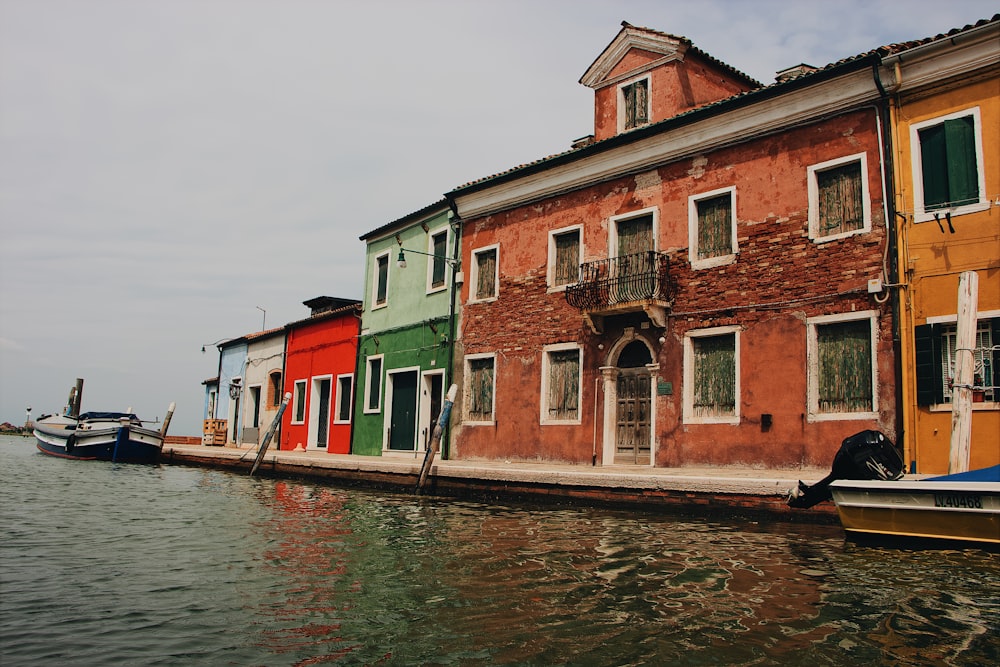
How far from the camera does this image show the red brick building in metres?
11.8

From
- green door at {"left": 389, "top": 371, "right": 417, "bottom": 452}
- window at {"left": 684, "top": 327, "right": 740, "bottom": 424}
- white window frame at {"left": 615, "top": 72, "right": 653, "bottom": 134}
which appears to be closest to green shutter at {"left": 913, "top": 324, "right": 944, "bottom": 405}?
window at {"left": 684, "top": 327, "right": 740, "bottom": 424}

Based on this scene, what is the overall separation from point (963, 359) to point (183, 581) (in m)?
8.34

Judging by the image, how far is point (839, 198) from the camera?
40.0ft

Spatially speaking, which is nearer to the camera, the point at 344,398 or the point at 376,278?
the point at 376,278

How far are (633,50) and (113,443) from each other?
21.2m

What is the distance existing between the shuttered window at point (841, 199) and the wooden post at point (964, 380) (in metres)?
3.15

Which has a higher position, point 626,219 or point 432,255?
point 432,255

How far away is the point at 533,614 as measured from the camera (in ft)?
17.2

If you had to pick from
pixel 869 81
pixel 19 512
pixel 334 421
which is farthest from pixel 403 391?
pixel 869 81

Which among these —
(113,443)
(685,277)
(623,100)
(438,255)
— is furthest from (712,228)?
(113,443)

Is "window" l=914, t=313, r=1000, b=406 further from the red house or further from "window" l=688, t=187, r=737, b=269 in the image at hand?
the red house

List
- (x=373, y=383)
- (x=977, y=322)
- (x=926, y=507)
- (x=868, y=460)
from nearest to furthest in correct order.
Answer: (x=926, y=507) < (x=868, y=460) < (x=977, y=322) < (x=373, y=383)

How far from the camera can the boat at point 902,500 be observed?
7156mm

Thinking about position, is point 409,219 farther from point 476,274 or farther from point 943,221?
point 943,221
